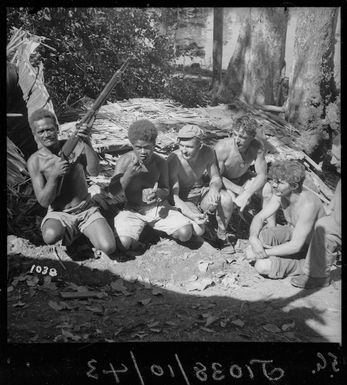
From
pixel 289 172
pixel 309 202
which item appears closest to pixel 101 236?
pixel 289 172

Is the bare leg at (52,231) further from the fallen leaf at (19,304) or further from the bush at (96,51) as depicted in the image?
the bush at (96,51)

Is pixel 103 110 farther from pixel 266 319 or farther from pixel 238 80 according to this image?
pixel 266 319

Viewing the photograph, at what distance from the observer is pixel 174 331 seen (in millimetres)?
4105

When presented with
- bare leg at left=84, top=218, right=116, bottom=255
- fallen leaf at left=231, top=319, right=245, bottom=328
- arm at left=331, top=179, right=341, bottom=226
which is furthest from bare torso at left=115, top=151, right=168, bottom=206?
arm at left=331, top=179, right=341, bottom=226

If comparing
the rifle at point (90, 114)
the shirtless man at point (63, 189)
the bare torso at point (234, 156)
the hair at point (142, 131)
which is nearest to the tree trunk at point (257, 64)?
the bare torso at point (234, 156)

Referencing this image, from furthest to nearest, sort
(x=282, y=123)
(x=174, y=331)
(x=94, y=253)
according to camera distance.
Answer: (x=282, y=123) < (x=94, y=253) < (x=174, y=331)

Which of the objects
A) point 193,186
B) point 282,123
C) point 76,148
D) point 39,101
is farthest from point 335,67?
point 39,101

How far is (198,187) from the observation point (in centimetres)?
463

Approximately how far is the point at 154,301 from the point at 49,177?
1.56m

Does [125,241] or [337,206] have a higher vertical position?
[337,206]

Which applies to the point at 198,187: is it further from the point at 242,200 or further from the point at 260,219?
the point at 260,219

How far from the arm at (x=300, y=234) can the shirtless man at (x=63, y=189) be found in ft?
5.35

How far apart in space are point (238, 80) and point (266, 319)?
96.6 inches

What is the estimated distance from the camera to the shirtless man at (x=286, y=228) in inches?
168
